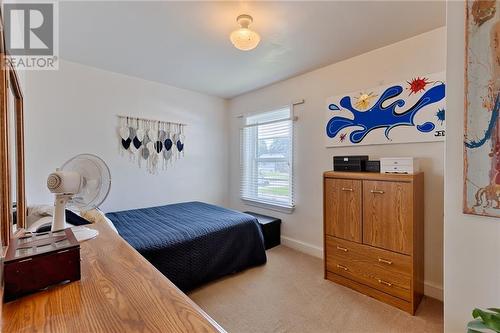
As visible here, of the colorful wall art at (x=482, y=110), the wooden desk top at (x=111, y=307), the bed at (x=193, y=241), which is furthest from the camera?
the bed at (x=193, y=241)

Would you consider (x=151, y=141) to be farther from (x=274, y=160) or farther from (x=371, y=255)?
(x=371, y=255)

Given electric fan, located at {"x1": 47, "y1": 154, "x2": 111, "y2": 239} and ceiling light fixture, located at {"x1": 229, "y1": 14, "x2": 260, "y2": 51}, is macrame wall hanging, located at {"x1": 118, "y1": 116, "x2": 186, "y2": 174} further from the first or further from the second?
ceiling light fixture, located at {"x1": 229, "y1": 14, "x2": 260, "y2": 51}

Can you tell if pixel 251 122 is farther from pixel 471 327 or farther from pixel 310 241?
pixel 471 327

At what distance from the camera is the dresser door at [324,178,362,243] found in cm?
211

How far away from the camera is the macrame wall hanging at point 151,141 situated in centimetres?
305

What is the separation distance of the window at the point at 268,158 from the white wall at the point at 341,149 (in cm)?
14

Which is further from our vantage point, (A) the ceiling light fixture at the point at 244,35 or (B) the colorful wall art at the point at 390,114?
(B) the colorful wall art at the point at 390,114

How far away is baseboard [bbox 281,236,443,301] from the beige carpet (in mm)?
80

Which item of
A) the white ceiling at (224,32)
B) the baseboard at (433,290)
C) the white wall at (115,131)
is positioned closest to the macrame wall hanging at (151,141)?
the white wall at (115,131)

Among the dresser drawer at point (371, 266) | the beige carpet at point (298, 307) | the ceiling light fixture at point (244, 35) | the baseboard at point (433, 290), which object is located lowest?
the beige carpet at point (298, 307)

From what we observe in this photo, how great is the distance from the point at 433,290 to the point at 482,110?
165 centimetres

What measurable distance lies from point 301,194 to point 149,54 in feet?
8.07

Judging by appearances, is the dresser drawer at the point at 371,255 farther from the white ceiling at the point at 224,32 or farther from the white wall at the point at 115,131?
the white wall at the point at 115,131

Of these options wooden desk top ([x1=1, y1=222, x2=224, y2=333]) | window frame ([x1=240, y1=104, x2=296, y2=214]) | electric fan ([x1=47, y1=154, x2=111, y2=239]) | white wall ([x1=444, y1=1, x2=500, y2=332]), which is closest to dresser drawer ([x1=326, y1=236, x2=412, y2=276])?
white wall ([x1=444, y1=1, x2=500, y2=332])
